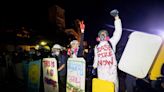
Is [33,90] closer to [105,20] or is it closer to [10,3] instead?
[105,20]

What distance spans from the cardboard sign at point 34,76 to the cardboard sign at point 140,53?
3803 millimetres

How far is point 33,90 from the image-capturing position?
895 cm

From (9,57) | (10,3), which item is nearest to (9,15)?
(10,3)

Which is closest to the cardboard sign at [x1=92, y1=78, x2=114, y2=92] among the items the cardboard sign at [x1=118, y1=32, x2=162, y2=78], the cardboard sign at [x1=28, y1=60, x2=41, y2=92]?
the cardboard sign at [x1=118, y1=32, x2=162, y2=78]

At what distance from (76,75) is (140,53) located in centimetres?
182

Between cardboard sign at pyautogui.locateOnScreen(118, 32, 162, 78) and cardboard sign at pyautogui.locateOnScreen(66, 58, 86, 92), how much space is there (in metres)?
1.00

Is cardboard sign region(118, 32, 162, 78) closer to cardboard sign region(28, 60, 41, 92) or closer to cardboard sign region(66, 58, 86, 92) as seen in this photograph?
cardboard sign region(66, 58, 86, 92)

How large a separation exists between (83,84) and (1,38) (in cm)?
2399

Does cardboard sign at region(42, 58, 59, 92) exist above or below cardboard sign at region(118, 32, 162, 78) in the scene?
below

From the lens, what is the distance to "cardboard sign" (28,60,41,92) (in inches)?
340

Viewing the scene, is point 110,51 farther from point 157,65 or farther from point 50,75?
point 50,75

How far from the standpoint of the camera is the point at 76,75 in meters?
6.36

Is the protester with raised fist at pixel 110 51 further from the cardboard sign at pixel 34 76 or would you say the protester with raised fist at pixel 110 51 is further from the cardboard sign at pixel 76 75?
the cardboard sign at pixel 34 76

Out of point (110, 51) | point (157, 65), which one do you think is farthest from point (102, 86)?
point (157, 65)
